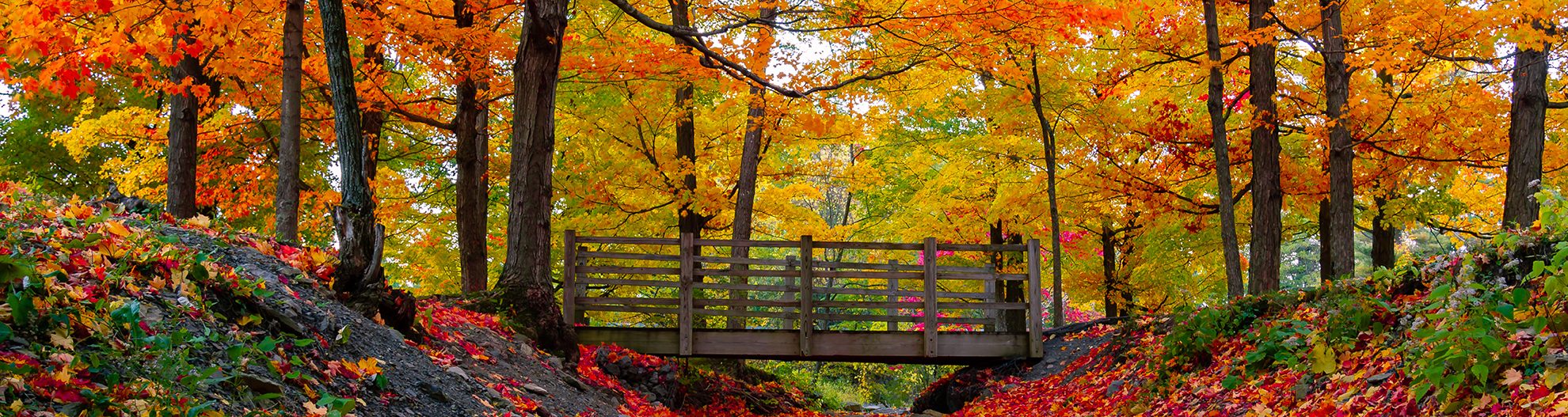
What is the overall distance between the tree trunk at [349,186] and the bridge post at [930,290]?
20.9ft

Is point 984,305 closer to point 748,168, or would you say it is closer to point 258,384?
point 748,168

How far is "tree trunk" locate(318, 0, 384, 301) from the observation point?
6.27 m

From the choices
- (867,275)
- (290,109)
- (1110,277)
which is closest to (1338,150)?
(867,275)

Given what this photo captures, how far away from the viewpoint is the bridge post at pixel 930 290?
37.1 ft

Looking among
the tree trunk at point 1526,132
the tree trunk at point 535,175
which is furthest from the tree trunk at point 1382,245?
the tree trunk at point 535,175

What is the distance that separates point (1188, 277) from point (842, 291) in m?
10.1

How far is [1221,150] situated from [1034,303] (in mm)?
2703

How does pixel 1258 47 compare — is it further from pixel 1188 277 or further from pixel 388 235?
pixel 388 235

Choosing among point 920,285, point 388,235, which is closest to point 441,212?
point 388,235

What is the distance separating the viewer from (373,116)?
1339 cm

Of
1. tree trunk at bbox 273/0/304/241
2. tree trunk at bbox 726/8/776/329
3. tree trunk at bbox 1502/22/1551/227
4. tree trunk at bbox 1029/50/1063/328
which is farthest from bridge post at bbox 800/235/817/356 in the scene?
tree trunk at bbox 1502/22/1551/227

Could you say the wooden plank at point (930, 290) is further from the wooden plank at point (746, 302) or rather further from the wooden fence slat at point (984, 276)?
the wooden plank at point (746, 302)

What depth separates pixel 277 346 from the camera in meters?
4.55

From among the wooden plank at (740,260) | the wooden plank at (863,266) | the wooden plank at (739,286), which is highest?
the wooden plank at (740,260)
